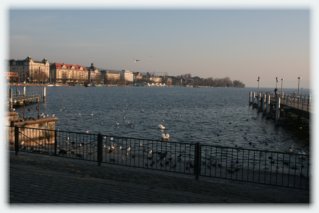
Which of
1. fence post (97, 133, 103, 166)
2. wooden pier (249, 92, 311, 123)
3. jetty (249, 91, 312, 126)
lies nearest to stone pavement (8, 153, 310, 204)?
fence post (97, 133, 103, 166)

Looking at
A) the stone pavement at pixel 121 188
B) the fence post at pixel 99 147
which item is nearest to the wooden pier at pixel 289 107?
the stone pavement at pixel 121 188

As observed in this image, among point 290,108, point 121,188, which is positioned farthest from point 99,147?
point 290,108

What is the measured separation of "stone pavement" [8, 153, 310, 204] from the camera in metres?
9.25

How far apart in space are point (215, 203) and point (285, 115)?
156 ft

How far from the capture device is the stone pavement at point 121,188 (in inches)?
364

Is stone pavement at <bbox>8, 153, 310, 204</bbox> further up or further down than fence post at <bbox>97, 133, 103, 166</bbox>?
further down

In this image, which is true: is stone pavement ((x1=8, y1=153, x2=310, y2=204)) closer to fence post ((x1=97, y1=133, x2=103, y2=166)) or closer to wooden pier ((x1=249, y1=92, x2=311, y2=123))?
fence post ((x1=97, y1=133, x2=103, y2=166))

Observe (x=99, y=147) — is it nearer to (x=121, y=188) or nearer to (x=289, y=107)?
(x=121, y=188)

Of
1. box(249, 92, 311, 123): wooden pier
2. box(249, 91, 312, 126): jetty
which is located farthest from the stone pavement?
box(249, 91, 312, 126): jetty

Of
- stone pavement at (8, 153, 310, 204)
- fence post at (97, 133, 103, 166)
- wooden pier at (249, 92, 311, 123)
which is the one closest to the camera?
stone pavement at (8, 153, 310, 204)

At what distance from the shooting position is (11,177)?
10930 mm

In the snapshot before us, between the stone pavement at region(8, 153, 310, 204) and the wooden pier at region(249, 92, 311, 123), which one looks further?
the wooden pier at region(249, 92, 311, 123)

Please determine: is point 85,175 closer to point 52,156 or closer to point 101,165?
point 101,165

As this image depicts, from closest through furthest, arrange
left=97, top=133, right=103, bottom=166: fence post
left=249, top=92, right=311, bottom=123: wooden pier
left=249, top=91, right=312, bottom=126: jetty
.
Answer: left=97, top=133, right=103, bottom=166: fence post, left=249, top=92, right=311, bottom=123: wooden pier, left=249, top=91, right=312, bottom=126: jetty
